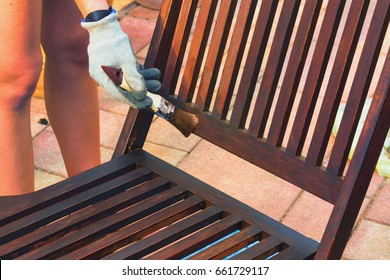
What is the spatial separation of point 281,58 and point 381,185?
127cm

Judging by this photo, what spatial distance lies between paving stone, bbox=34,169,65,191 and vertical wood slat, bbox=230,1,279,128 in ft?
4.07

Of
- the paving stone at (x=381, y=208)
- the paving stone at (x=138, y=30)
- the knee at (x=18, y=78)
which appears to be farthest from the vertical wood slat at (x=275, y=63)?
the paving stone at (x=138, y=30)

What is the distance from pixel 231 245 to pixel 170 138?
154cm

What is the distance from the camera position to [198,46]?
1.90 metres

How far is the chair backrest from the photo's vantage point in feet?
5.23

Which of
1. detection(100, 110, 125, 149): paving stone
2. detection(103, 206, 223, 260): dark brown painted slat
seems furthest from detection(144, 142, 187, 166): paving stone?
detection(103, 206, 223, 260): dark brown painted slat

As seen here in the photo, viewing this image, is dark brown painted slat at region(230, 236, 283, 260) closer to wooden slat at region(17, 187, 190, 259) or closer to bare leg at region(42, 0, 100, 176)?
wooden slat at region(17, 187, 190, 259)

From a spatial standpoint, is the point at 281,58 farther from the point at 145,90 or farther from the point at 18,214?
the point at 18,214

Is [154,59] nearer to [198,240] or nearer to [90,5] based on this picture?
[90,5]

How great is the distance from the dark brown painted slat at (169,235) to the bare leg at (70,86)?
68 centimetres

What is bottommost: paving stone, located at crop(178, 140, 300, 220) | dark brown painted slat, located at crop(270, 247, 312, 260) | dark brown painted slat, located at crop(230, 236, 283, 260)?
paving stone, located at crop(178, 140, 300, 220)
